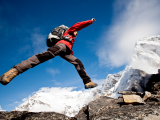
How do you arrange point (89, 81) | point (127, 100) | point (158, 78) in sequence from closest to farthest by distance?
1. point (89, 81)
2. point (127, 100)
3. point (158, 78)

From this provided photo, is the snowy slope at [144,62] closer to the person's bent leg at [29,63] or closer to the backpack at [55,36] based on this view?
the backpack at [55,36]

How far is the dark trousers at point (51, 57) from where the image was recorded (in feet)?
8.68

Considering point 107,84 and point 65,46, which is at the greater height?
point 107,84

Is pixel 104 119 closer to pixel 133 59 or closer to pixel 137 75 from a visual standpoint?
pixel 137 75

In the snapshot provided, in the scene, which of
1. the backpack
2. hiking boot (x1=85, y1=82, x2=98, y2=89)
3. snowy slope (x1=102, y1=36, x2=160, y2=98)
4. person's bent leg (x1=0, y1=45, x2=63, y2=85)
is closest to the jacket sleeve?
the backpack

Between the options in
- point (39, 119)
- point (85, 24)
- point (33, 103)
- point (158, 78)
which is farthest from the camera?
point (33, 103)

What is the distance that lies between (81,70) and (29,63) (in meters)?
1.89

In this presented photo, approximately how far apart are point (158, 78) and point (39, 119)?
1670 centimetres

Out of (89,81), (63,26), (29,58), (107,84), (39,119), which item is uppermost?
(107,84)

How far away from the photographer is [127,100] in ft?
13.7

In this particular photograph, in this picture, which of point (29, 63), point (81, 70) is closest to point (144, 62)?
point (81, 70)

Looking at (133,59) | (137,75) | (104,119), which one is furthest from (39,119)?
(133,59)

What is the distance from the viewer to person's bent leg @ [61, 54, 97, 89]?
3311 millimetres

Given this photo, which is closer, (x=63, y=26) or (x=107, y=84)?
(x=63, y=26)
